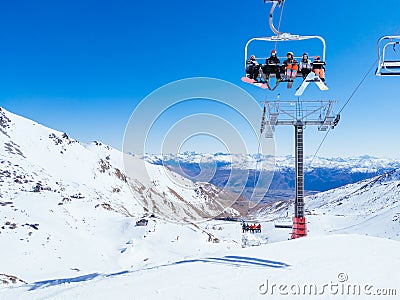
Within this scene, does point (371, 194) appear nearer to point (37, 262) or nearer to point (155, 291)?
point (37, 262)

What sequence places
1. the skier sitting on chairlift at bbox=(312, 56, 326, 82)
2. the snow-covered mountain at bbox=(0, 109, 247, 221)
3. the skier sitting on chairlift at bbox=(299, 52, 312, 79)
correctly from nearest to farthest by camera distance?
the skier sitting on chairlift at bbox=(312, 56, 326, 82) → the skier sitting on chairlift at bbox=(299, 52, 312, 79) → the snow-covered mountain at bbox=(0, 109, 247, 221)

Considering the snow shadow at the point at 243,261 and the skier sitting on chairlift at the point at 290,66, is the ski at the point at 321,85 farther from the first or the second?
the snow shadow at the point at 243,261

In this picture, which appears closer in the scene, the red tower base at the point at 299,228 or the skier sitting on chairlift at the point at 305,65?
the skier sitting on chairlift at the point at 305,65

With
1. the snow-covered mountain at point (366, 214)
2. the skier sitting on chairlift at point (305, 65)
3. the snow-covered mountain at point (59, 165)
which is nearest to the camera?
the skier sitting on chairlift at point (305, 65)

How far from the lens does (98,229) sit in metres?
48.4

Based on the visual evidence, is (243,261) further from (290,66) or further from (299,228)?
(299,228)

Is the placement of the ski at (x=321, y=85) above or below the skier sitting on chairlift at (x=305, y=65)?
below

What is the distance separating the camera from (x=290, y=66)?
1308 cm

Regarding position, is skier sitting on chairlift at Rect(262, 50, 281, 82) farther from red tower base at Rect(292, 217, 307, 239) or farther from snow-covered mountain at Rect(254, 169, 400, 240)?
snow-covered mountain at Rect(254, 169, 400, 240)

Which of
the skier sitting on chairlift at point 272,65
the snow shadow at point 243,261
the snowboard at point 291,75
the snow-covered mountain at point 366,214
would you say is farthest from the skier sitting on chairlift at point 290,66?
the snow-covered mountain at point 366,214

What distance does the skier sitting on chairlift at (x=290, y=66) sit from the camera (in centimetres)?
1310

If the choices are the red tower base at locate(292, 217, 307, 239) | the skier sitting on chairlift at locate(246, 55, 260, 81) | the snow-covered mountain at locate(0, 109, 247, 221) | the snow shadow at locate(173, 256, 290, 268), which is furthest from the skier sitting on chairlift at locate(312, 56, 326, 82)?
the snow-covered mountain at locate(0, 109, 247, 221)

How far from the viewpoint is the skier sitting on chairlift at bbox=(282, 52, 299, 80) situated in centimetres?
1310

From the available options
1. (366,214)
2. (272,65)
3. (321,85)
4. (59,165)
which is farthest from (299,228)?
(59,165)
